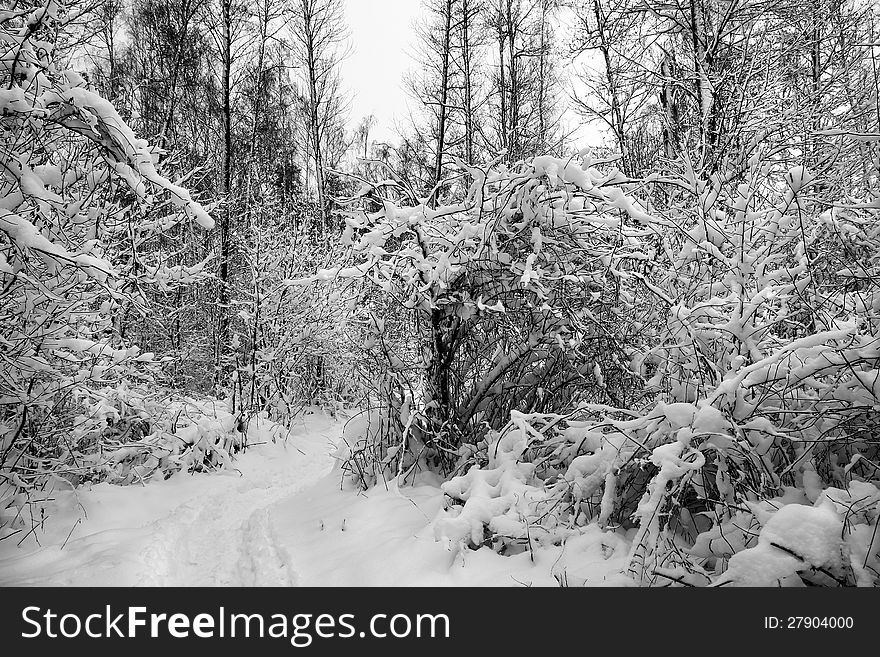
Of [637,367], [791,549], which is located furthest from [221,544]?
[791,549]

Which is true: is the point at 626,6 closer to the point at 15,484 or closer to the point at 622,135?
the point at 622,135

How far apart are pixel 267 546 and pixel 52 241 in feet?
9.11

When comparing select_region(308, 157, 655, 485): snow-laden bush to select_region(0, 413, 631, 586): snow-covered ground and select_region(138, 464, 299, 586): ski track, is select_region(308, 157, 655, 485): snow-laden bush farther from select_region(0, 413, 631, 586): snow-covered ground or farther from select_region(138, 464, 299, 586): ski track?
select_region(138, 464, 299, 586): ski track

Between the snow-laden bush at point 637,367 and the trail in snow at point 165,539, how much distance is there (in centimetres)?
121

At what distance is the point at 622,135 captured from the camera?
10695 mm

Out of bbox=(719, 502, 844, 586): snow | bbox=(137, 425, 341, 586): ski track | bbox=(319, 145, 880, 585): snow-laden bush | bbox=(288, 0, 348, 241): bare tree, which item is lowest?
bbox=(137, 425, 341, 586): ski track

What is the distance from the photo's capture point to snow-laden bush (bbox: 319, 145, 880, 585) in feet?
9.40

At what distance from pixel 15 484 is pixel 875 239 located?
6.56 meters

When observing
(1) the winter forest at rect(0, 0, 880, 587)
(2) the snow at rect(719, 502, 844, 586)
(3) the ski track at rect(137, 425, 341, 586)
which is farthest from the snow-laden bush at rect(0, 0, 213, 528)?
(2) the snow at rect(719, 502, 844, 586)

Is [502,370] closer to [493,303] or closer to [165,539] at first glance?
[493,303]

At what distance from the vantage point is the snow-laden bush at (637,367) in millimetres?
2865

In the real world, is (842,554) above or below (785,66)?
below

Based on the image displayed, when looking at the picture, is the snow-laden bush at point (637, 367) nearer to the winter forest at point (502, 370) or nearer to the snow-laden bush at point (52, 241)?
the winter forest at point (502, 370)
